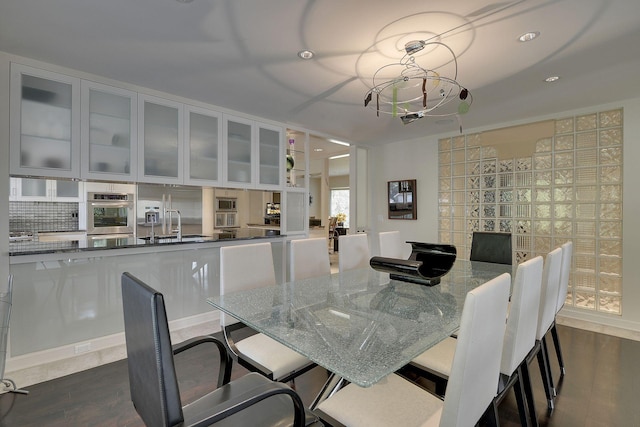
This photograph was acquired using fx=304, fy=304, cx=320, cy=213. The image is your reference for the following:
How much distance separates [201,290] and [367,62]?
2739mm

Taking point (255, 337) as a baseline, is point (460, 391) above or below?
above

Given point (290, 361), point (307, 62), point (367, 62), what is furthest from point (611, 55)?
point (290, 361)

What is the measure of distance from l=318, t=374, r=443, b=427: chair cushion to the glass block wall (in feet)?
11.2

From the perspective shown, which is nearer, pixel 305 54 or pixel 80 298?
pixel 305 54

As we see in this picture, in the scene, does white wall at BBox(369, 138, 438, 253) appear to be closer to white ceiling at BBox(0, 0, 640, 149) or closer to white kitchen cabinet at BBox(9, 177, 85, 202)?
white ceiling at BBox(0, 0, 640, 149)

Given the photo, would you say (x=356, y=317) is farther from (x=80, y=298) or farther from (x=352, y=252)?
(x=80, y=298)

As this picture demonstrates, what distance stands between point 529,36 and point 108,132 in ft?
11.1

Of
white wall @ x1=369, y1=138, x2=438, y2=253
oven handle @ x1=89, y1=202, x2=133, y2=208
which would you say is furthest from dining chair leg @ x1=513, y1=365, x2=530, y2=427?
oven handle @ x1=89, y1=202, x2=133, y2=208

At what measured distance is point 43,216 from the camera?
4.21m

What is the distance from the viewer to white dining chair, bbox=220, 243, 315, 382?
60.9 inches

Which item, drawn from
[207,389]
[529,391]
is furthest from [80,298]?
[529,391]

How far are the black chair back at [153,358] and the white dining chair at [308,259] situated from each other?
1.50 metres

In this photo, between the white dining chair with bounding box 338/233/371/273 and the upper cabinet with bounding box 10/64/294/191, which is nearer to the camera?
the upper cabinet with bounding box 10/64/294/191

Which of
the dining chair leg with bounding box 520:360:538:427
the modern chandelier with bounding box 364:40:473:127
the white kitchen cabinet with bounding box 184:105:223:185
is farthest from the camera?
the white kitchen cabinet with bounding box 184:105:223:185
